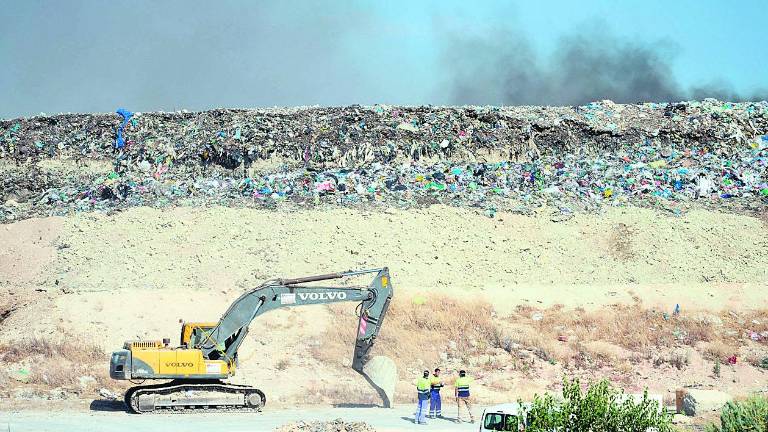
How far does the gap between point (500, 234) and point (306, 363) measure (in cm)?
937

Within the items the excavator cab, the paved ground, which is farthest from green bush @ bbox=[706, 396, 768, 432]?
the excavator cab

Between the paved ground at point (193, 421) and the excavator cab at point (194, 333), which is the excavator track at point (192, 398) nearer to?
the paved ground at point (193, 421)

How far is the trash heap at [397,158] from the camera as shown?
1323 inches

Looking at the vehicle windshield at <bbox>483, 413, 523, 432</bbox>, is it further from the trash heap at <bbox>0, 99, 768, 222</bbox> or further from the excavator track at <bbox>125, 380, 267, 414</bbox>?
the trash heap at <bbox>0, 99, 768, 222</bbox>

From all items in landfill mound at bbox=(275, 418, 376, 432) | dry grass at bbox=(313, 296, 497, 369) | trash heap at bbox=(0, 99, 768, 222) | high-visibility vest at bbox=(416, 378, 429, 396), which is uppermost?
trash heap at bbox=(0, 99, 768, 222)

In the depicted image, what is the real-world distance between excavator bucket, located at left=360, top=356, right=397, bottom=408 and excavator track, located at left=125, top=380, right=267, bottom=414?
7.11ft

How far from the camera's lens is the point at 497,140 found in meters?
39.4

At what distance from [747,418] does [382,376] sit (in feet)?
31.4

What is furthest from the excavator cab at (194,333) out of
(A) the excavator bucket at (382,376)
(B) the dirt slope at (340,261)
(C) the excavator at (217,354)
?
(B) the dirt slope at (340,261)

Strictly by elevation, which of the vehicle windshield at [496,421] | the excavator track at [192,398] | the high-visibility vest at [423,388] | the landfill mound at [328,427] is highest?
the high-visibility vest at [423,388]

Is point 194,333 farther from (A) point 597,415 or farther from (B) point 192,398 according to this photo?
(A) point 597,415

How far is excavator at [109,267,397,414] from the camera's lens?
62.4 feet

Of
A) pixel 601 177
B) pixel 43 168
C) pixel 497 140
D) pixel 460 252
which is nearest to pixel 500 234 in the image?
pixel 460 252

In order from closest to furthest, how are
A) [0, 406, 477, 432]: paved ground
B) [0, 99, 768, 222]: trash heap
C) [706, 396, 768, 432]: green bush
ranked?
[706, 396, 768, 432]: green bush, [0, 406, 477, 432]: paved ground, [0, 99, 768, 222]: trash heap
